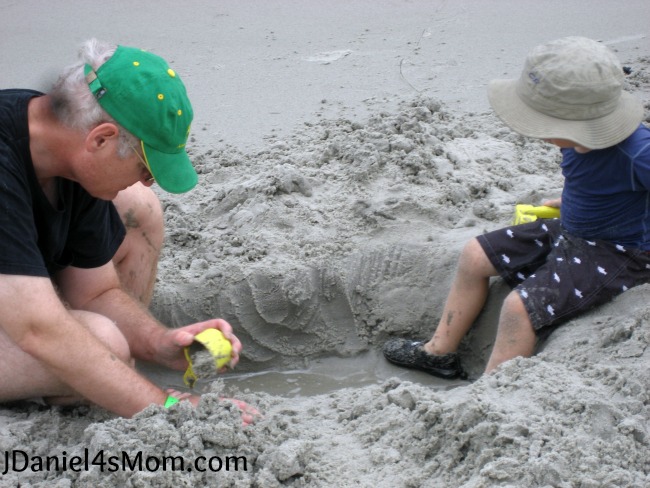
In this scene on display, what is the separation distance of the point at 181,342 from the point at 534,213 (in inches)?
56.0

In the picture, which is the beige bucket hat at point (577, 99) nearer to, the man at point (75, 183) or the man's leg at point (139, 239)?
the man at point (75, 183)

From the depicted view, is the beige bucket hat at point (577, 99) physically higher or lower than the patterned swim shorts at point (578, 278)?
higher

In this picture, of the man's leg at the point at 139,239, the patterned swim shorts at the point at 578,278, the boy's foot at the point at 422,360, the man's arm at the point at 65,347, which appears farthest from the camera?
the boy's foot at the point at 422,360

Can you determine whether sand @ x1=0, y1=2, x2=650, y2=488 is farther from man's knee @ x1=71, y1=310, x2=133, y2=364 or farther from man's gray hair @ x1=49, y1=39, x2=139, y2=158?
man's gray hair @ x1=49, y1=39, x2=139, y2=158

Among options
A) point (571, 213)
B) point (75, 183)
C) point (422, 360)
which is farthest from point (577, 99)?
point (75, 183)

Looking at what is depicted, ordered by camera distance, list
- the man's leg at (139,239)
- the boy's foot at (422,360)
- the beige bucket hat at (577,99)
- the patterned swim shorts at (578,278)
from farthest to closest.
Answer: the boy's foot at (422,360), the man's leg at (139,239), the patterned swim shorts at (578,278), the beige bucket hat at (577,99)

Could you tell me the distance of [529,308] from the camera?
265 centimetres

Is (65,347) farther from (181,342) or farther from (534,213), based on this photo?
(534,213)

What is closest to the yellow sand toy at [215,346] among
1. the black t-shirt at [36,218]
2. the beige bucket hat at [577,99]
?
the black t-shirt at [36,218]

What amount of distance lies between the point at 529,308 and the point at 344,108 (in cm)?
206

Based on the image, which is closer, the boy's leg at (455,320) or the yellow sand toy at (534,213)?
the boy's leg at (455,320)

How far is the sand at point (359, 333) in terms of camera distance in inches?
81.8

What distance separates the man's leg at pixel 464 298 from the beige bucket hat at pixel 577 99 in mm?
522

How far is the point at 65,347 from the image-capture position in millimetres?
2109
